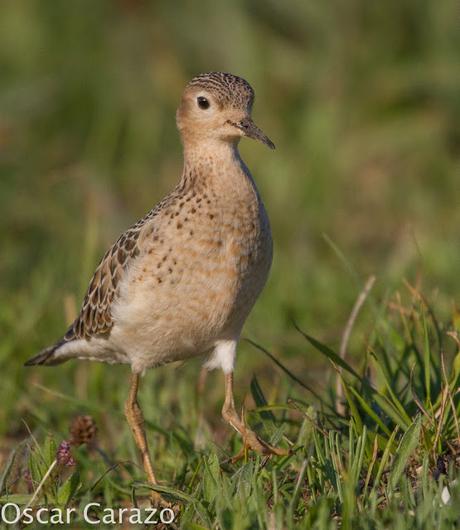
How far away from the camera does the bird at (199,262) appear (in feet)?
18.3

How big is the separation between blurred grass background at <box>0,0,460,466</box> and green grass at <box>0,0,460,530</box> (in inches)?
1.0

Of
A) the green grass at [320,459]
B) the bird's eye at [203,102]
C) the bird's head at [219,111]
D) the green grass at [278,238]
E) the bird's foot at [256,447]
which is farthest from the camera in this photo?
the bird's eye at [203,102]

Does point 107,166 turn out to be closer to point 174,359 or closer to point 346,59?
point 346,59

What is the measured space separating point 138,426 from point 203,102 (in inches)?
70.4

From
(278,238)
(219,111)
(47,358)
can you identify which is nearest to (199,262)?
(219,111)

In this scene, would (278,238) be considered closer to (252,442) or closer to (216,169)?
(216,169)

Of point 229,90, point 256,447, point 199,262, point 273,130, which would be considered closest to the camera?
point 256,447

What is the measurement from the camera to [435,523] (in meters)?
4.26

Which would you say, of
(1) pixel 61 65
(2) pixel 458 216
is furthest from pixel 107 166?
(2) pixel 458 216

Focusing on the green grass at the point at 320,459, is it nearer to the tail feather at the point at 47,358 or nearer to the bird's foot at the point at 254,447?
the bird's foot at the point at 254,447

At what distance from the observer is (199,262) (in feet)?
18.3

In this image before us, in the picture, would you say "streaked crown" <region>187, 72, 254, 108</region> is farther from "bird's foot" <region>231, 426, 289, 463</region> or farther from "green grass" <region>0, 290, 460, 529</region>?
"bird's foot" <region>231, 426, 289, 463</region>

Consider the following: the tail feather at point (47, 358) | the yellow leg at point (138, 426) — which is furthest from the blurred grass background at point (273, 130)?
the yellow leg at point (138, 426)

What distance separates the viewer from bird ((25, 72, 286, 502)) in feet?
18.3
